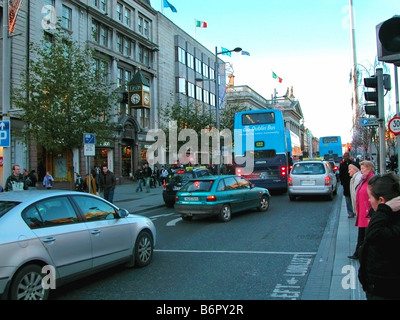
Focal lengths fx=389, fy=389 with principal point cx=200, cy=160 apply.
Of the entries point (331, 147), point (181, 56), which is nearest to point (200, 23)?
point (181, 56)

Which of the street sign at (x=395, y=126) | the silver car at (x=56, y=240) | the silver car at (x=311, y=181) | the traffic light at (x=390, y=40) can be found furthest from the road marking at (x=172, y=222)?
the traffic light at (x=390, y=40)

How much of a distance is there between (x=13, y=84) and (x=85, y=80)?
10.4m

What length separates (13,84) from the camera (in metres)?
22.2

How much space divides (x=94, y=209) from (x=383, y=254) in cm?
444

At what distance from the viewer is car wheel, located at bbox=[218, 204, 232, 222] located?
11811 millimetres

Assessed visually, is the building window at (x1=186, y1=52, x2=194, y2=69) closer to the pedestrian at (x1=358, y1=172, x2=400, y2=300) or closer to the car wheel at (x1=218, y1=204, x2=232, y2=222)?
the car wheel at (x1=218, y1=204, x2=232, y2=222)

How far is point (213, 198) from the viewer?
1166cm

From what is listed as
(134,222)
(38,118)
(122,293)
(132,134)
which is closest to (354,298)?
(122,293)

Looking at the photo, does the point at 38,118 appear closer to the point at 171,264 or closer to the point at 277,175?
the point at 171,264

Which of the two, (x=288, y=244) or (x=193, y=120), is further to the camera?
(x=193, y=120)

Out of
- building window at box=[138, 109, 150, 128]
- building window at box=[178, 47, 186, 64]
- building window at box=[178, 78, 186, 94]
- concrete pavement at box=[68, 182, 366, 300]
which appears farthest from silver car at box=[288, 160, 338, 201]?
building window at box=[178, 47, 186, 64]

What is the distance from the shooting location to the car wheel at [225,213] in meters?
11.8

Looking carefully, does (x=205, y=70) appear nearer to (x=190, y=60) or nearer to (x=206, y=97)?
(x=206, y=97)

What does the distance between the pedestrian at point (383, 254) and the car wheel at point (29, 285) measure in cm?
363
